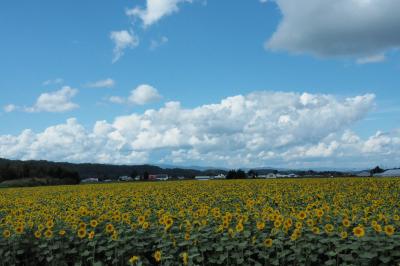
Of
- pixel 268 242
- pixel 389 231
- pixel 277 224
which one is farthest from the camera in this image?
pixel 277 224

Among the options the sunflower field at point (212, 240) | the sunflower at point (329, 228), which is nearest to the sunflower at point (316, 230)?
the sunflower field at point (212, 240)

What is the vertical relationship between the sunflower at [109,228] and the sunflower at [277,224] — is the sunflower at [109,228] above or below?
below

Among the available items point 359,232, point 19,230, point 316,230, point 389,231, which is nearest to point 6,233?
point 19,230

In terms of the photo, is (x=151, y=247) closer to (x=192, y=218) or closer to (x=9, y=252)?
(x=192, y=218)

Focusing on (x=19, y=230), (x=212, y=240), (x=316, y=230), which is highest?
(x=316, y=230)

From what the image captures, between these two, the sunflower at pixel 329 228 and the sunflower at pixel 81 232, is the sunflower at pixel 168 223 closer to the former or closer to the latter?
the sunflower at pixel 81 232

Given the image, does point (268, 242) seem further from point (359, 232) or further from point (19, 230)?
point (19, 230)

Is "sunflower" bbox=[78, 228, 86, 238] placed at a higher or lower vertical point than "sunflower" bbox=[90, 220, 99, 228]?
lower

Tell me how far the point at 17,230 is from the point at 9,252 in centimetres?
68

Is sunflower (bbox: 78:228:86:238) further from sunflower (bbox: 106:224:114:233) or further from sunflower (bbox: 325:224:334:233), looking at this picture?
sunflower (bbox: 325:224:334:233)

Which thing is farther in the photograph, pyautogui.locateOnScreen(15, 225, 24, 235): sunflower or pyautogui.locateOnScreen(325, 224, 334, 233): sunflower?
pyautogui.locateOnScreen(15, 225, 24, 235): sunflower

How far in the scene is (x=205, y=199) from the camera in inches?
693

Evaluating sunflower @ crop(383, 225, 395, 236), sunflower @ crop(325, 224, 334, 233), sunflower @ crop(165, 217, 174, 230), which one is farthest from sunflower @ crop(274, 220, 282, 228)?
sunflower @ crop(165, 217, 174, 230)

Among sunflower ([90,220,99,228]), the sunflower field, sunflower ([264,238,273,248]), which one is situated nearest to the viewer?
the sunflower field
